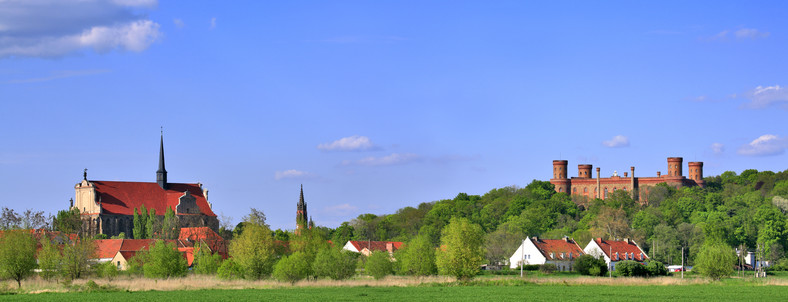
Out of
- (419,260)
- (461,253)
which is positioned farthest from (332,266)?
(419,260)

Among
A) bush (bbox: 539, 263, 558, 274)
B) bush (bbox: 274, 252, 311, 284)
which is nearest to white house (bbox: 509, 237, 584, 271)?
bush (bbox: 539, 263, 558, 274)

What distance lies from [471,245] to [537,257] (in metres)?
31.0

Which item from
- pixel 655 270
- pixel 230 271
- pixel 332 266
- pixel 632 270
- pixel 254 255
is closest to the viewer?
pixel 332 266

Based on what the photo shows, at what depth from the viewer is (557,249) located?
9119cm

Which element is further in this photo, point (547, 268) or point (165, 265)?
point (547, 268)

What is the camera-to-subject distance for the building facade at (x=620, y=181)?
169 metres

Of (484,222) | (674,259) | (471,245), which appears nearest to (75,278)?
(471,245)

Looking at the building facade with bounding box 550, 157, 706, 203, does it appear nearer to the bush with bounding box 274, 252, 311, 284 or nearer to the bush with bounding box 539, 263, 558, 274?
the bush with bounding box 539, 263, 558, 274

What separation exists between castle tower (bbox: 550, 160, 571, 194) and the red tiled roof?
7166cm

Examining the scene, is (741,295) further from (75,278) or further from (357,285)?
(75,278)

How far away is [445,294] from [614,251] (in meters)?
52.2

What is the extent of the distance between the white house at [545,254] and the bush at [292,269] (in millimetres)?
32764

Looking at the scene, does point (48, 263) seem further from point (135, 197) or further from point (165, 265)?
point (135, 197)

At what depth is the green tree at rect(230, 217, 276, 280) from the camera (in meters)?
59.4
